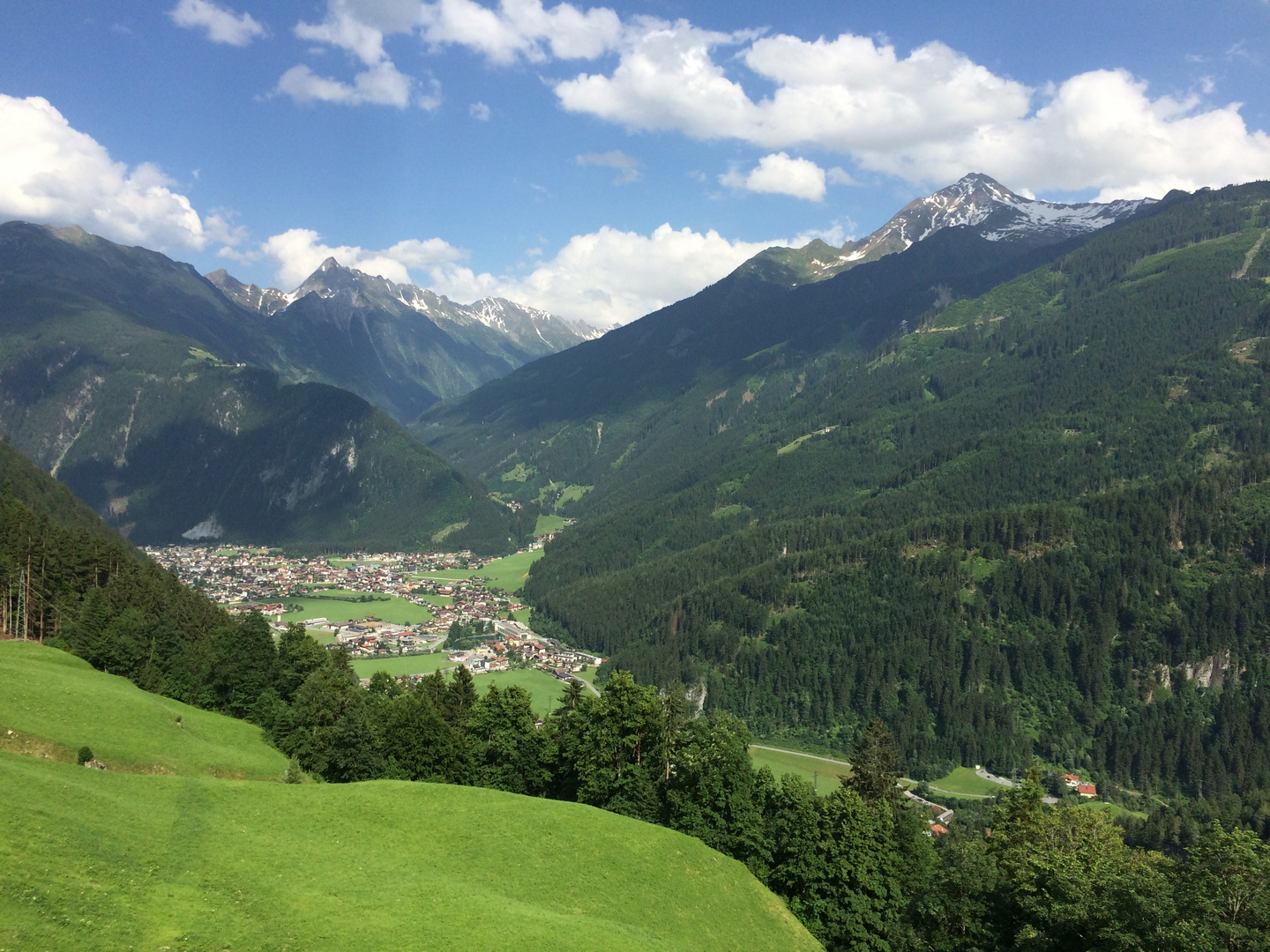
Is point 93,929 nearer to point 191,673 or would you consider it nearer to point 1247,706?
point 191,673

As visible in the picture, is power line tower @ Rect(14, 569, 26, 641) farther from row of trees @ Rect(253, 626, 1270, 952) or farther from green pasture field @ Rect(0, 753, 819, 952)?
green pasture field @ Rect(0, 753, 819, 952)

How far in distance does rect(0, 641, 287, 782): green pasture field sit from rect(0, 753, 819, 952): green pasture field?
32.2 feet

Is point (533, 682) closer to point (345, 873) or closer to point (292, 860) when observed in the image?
point (345, 873)

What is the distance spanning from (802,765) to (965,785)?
29.5 metres

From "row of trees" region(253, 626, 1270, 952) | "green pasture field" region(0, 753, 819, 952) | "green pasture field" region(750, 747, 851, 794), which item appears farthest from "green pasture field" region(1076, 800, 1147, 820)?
"green pasture field" region(0, 753, 819, 952)

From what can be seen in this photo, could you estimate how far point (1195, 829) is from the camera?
107625 mm

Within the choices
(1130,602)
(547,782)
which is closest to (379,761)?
(547,782)

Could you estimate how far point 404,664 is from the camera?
7259 inches

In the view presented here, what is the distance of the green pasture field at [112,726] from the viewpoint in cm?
4938

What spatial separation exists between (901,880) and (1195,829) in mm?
78214

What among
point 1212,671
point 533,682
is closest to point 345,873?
point 533,682

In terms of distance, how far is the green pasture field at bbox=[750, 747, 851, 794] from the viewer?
5443 inches

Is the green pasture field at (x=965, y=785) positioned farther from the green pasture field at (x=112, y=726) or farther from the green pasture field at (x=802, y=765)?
the green pasture field at (x=112, y=726)

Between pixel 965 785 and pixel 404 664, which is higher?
pixel 404 664
